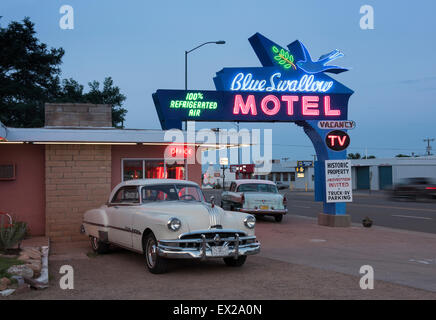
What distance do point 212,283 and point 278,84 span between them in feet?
37.5

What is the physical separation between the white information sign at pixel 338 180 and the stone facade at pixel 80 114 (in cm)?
794

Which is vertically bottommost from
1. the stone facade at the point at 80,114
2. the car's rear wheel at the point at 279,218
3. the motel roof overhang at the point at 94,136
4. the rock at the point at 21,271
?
the car's rear wheel at the point at 279,218

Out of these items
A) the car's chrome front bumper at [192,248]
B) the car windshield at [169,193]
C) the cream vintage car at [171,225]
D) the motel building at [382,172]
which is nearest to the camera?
the car's chrome front bumper at [192,248]

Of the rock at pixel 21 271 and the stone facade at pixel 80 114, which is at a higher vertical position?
the stone facade at pixel 80 114

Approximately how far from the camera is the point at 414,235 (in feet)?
51.6

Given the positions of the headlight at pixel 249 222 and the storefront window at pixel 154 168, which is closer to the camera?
the headlight at pixel 249 222

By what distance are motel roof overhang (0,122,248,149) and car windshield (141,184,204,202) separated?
3659 mm

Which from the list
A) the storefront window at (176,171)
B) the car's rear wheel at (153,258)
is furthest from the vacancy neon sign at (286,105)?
the car's rear wheel at (153,258)

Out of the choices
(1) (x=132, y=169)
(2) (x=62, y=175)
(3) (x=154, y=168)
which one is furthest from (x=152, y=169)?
(2) (x=62, y=175)

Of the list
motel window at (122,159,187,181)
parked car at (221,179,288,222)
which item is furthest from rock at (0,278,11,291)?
parked car at (221,179,288,222)

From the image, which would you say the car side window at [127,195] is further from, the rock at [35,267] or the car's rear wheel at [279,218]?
the car's rear wheel at [279,218]

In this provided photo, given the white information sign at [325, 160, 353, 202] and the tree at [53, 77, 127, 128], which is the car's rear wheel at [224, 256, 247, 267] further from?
the tree at [53, 77, 127, 128]

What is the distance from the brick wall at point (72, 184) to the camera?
14.1 m
